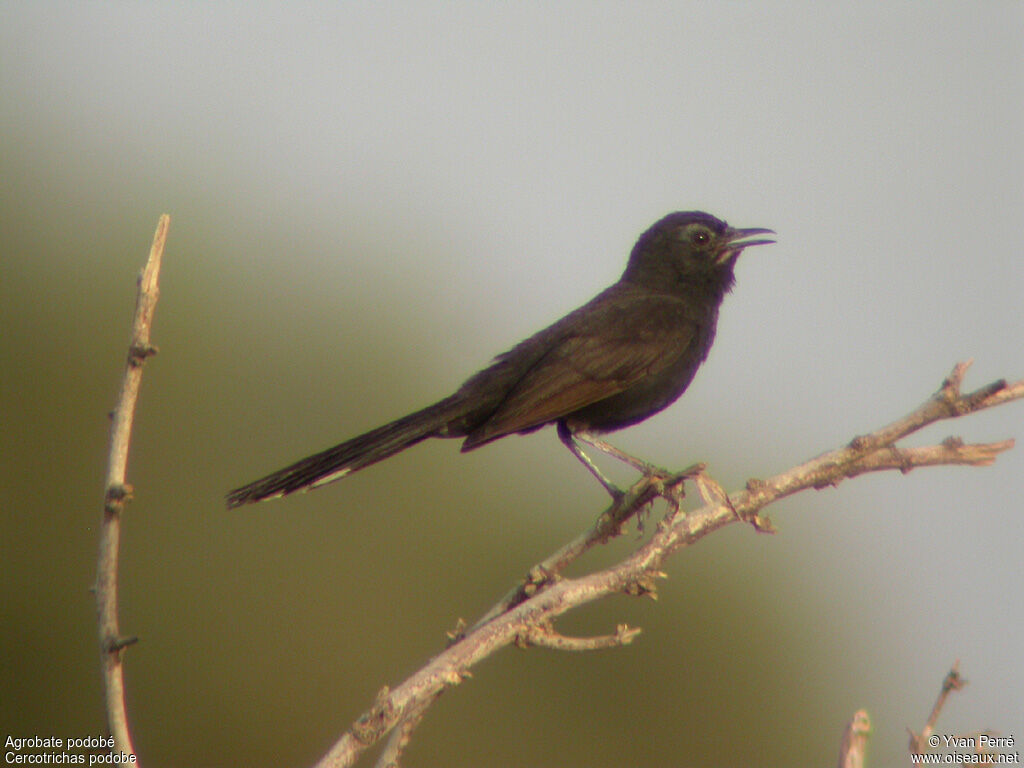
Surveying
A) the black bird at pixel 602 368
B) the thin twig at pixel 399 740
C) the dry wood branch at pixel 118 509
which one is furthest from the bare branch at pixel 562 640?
the black bird at pixel 602 368

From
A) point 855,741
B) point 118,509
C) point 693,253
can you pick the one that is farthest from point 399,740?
point 693,253

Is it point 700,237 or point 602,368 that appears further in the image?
point 700,237

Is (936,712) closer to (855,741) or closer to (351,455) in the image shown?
(855,741)

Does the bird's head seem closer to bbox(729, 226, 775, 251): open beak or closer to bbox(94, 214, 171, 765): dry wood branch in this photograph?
bbox(729, 226, 775, 251): open beak

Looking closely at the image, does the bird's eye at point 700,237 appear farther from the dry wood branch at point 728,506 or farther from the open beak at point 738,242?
the dry wood branch at point 728,506

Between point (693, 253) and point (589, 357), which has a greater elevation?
point (693, 253)

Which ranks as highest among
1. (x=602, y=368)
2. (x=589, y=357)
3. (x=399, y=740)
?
(x=589, y=357)

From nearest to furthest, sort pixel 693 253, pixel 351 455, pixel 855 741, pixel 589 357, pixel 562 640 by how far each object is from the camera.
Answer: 1. pixel 855 741
2. pixel 562 640
3. pixel 351 455
4. pixel 589 357
5. pixel 693 253
